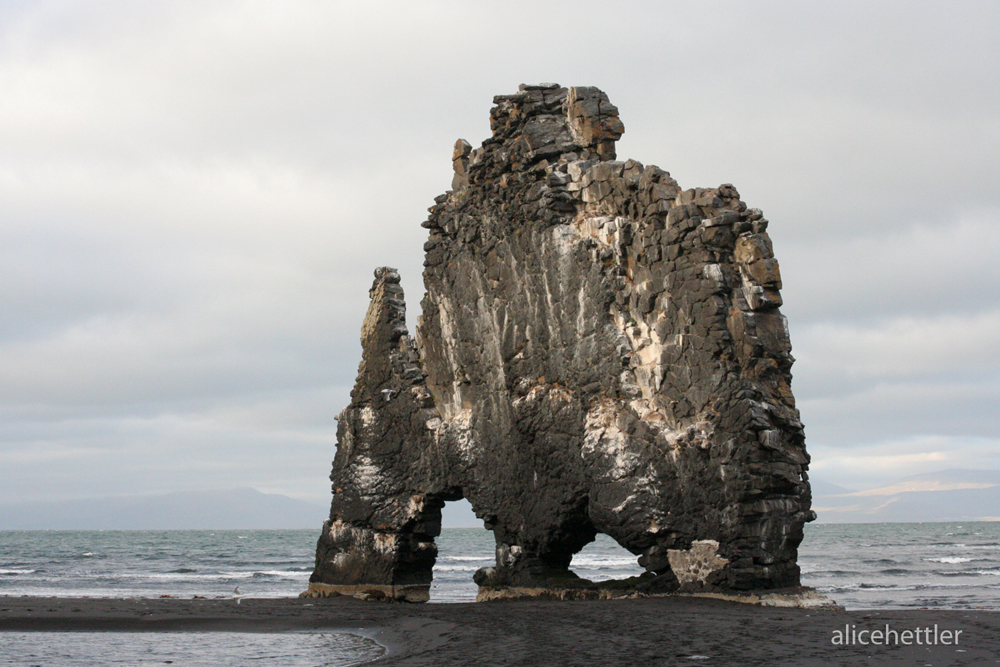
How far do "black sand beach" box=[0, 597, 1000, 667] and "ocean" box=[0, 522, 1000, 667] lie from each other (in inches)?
36.6

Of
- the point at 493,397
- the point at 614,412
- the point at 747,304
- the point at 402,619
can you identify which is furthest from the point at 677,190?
the point at 402,619

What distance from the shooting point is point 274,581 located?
33.9m

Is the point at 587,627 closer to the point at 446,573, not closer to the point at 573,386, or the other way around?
the point at 573,386

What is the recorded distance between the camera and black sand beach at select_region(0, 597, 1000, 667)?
31.1ft

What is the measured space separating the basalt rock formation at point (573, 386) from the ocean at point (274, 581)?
4236 millimetres

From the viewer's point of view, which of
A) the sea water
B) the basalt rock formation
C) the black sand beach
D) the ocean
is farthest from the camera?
the sea water

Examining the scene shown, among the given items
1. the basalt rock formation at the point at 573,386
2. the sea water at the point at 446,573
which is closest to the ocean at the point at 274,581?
the sea water at the point at 446,573

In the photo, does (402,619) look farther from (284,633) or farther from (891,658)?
(891,658)

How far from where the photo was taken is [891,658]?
9156mm

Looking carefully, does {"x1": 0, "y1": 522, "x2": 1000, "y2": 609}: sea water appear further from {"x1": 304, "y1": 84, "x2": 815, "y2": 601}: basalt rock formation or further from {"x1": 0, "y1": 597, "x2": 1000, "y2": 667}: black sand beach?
{"x1": 0, "y1": 597, "x2": 1000, "y2": 667}: black sand beach

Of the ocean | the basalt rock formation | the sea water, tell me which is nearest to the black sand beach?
the ocean

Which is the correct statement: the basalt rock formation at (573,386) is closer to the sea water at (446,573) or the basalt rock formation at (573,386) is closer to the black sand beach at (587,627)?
the black sand beach at (587,627)

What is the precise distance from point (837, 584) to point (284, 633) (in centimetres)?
2073

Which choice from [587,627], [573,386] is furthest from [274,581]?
[587,627]
